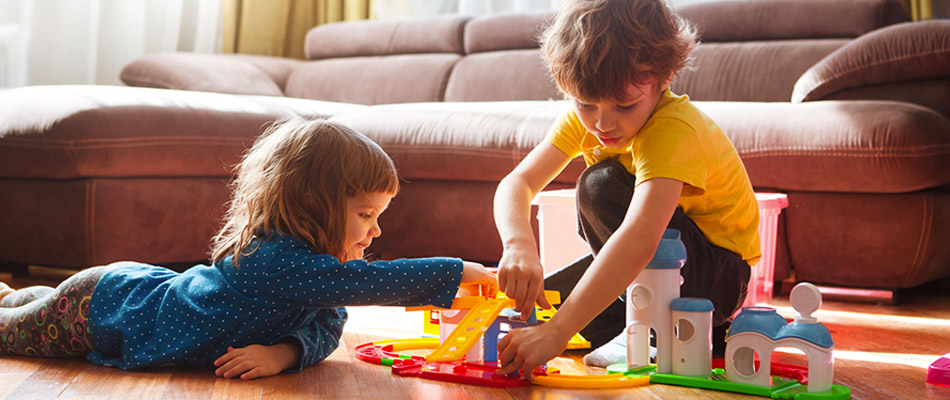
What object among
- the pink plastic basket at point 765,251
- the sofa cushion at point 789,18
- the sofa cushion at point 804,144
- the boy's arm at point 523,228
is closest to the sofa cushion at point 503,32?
the sofa cushion at point 789,18

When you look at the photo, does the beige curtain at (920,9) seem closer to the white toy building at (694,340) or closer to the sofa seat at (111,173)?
the sofa seat at (111,173)

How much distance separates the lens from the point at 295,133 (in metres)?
1.19

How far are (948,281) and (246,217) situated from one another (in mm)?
1635

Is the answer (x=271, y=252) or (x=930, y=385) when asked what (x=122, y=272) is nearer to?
(x=271, y=252)

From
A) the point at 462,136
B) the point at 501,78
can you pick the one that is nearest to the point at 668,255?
the point at 462,136

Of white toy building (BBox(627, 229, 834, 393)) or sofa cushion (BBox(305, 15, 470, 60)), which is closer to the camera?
white toy building (BBox(627, 229, 834, 393))

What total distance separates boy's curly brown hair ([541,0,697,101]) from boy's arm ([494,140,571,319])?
194 millimetres

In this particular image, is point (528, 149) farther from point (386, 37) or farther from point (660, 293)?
point (386, 37)

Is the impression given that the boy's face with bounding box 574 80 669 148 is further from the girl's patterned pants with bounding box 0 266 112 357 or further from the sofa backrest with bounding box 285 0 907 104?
the sofa backrest with bounding box 285 0 907 104

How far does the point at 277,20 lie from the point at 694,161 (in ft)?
9.41

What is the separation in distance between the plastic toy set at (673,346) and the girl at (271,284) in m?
0.07

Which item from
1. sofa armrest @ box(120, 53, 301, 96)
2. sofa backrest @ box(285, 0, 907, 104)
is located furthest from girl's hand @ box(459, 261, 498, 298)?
sofa armrest @ box(120, 53, 301, 96)

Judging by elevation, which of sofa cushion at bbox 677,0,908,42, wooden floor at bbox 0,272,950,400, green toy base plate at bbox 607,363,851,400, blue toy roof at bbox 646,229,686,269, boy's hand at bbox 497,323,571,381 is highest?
sofa cushion at bbox 677,0,908,42

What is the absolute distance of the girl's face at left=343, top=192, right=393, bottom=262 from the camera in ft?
3.86
